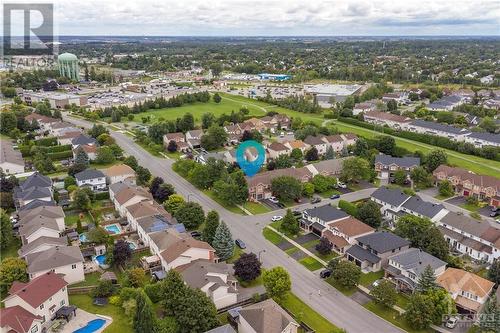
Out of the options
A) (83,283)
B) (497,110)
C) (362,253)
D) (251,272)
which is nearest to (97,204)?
(83,283)

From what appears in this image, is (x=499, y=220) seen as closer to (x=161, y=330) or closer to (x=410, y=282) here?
(x=410, y=282)

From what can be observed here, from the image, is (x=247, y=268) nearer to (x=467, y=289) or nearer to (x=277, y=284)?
(x=277, y=284)

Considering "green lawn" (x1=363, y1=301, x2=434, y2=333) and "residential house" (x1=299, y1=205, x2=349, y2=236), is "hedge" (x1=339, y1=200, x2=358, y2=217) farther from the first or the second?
"green lawn" (x1=363, y1=301, x2=434, y2=333)

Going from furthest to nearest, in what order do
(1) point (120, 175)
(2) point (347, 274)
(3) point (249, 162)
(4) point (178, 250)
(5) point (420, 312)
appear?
(3) point (249, 162) < (1) point (120, 175) < (4) point (178, 250) < (2) point (347, 274) < (5) point (420, 312)

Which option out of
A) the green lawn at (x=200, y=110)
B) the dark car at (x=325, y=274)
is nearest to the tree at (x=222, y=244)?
the dark car at (x=325, y=274)

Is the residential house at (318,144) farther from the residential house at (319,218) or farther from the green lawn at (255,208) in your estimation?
the residential house at (319,218)

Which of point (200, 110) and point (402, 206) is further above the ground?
point (200, 110)

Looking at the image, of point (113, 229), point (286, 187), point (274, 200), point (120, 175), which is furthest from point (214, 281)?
point (120, 175)
